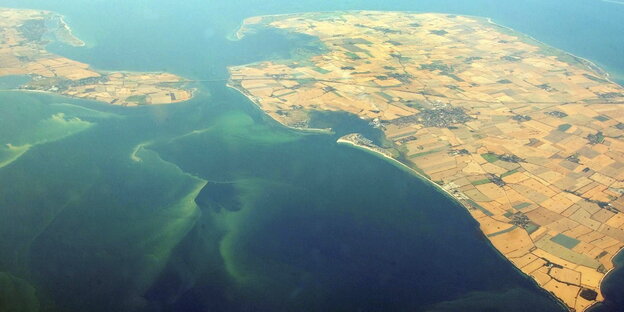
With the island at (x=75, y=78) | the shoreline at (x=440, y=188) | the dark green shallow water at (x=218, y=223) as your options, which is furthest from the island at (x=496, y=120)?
the island at (x=75, y=78)

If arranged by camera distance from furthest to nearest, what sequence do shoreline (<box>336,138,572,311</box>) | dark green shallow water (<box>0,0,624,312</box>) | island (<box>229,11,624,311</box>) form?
island (<box>229,11,624,311</box>)
shoreline (<box>336,138,572,311</box>)
dark green shallow water (<box>0,0,624,312</box>)

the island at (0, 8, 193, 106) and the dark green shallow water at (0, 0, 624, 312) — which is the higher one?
the island at (0, 8, 193, 106)

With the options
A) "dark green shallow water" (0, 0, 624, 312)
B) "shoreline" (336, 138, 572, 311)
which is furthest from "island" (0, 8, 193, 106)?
"shoreline" (336, 138, 572, 311)

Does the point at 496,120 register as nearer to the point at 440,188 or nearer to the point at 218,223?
the point at 440,188

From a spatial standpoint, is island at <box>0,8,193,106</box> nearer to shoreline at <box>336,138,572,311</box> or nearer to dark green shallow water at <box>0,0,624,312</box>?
dark green shallow water at <box>0,0,624,312</box>

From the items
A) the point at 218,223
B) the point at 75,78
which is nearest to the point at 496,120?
the point at 218,223

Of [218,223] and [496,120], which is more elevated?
[218,223]

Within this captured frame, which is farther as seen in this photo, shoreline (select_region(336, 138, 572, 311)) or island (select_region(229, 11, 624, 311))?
island (select_region(229, 11, 624, 311))
